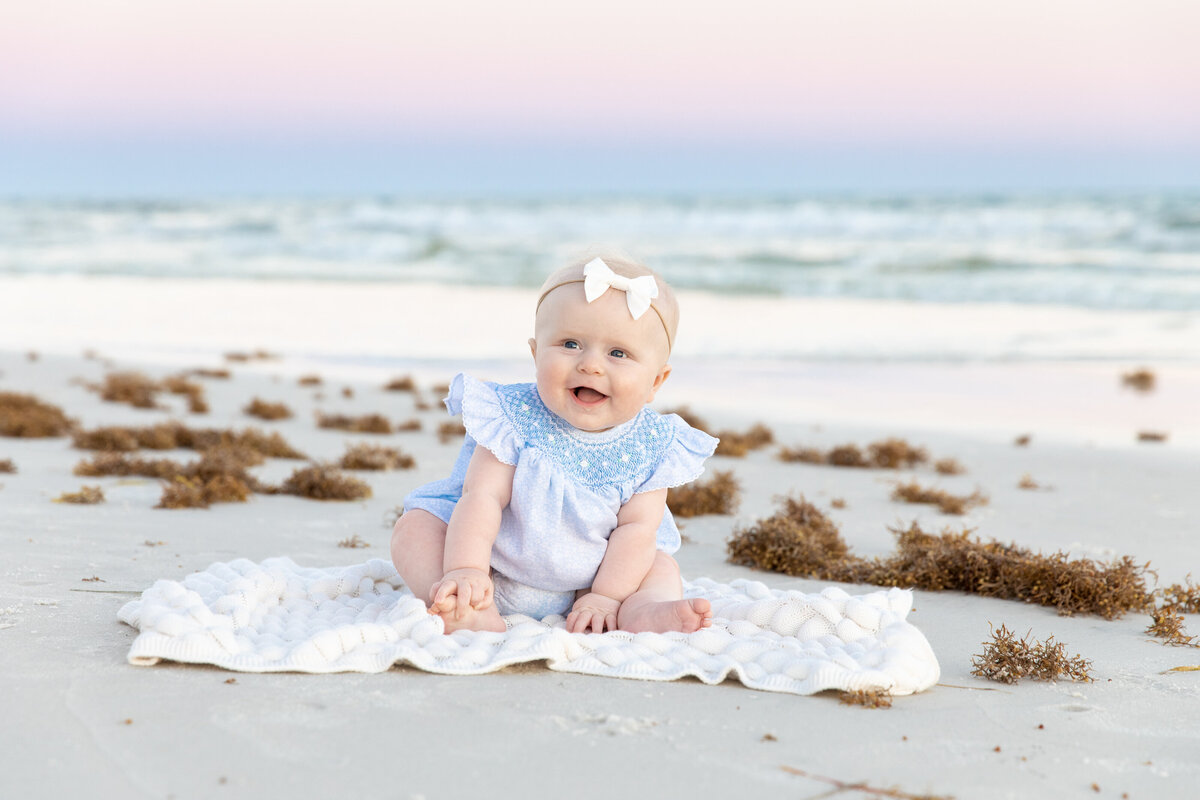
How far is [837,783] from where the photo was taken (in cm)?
299

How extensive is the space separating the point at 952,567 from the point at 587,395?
6.96 ft

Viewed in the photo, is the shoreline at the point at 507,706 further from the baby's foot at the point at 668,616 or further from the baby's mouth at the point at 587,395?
the baby's mouth at the point at 587,395

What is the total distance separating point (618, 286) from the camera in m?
4.29

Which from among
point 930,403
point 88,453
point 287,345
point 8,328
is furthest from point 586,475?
point 8,328

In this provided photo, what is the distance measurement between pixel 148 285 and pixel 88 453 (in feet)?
80.3

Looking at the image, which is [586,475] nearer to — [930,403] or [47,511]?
[47,511]

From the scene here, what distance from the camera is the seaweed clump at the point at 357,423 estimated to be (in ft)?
34.5

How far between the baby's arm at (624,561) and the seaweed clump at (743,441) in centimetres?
528

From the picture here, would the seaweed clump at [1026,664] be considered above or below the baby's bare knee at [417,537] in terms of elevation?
below

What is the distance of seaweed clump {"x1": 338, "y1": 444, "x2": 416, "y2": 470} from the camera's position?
27.6 feet

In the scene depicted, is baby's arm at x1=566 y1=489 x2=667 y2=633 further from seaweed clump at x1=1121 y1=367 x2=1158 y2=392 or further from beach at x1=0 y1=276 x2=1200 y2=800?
seaweed clump at x1=1121 y1=367 x2=1158 y2=392

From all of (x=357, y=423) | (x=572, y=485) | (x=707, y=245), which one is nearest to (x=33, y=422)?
(x=357, y=423)

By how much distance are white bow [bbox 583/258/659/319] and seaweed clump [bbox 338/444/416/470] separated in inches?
177

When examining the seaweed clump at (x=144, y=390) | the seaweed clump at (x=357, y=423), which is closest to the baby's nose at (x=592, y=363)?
the seaweed clump at (x=357, y=423)
